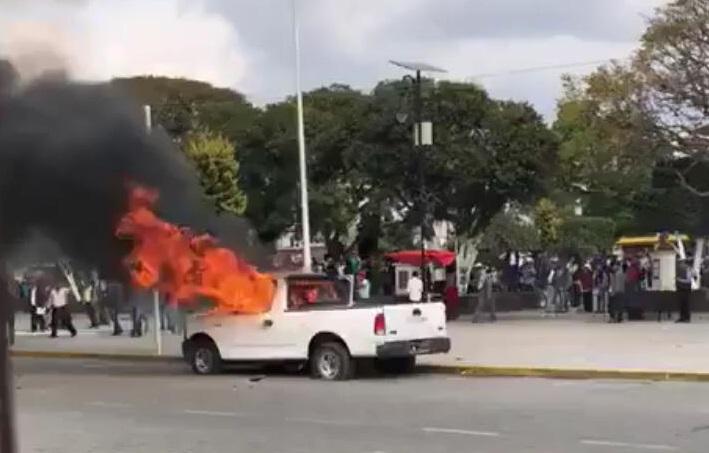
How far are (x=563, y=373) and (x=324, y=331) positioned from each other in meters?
3.62

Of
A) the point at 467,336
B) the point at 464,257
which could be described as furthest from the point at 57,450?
the point at 464,257

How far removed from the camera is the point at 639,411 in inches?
542

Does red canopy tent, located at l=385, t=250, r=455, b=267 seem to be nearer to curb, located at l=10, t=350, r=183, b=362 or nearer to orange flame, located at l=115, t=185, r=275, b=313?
curb, located at l=10, t=350, r=183, b=362

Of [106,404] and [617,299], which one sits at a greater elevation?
[617,299]

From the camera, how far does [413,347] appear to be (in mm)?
18656

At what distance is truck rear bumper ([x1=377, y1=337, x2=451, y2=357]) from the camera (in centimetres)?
1827

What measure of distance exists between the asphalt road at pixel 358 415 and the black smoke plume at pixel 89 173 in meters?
1.79

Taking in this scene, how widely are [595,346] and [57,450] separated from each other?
12.8 metres

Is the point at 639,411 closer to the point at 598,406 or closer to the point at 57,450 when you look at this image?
the point at 598,406

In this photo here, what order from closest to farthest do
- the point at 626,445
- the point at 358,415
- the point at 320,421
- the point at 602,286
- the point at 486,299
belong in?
the point at 626,445 → the point at 320,421 → the point at 358,415 → the point at 486,299 → the point at 602,286

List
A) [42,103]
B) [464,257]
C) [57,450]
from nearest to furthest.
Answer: [42,103], [57,450], [464,257]

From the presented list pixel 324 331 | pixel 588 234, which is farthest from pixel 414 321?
pixel 588 234

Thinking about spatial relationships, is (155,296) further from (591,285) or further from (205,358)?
(591,285)

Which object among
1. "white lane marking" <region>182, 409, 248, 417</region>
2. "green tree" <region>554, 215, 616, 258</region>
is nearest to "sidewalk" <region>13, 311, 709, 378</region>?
"white lane marking" <region>182, 409, 248, 417</region>
